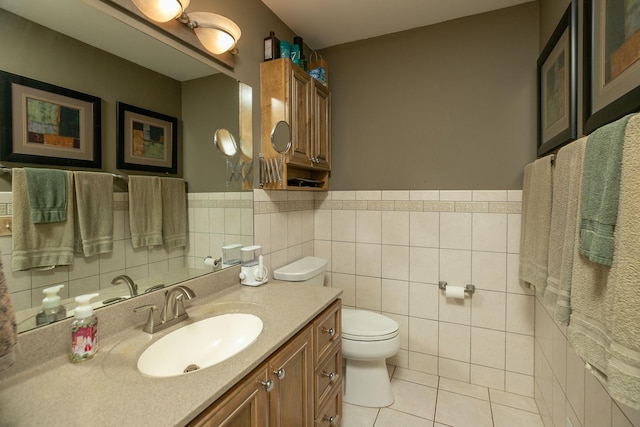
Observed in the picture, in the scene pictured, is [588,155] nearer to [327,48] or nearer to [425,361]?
[425,361]

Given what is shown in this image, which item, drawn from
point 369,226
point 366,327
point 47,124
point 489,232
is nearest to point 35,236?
point 47,124

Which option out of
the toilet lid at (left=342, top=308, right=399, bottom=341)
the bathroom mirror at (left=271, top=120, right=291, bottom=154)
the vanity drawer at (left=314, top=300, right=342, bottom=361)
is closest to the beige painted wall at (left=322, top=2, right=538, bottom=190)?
the bathroom mirror at (left=271, top=120, right=291, bottom=154)

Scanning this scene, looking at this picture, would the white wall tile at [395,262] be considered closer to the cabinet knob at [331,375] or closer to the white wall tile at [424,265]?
the white wall tile at [424,265]

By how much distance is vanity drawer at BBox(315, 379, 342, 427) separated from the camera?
1.31 meters

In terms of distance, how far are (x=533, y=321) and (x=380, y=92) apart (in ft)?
6.01

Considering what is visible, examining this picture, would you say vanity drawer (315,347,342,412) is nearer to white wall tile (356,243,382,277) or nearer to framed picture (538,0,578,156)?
white wall tile (356,243,382,277)

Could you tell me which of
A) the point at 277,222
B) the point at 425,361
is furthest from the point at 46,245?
the point at 425,361

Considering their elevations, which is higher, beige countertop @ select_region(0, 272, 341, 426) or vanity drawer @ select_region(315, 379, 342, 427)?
beige countertop @ select_region(0, 272, 341, 426)

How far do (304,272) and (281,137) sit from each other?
84 cm

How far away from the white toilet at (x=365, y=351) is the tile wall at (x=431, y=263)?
0.22 metres

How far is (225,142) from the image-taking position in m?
1.56

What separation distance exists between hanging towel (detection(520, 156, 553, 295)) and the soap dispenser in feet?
5.82

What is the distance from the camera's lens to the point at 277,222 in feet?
6.37

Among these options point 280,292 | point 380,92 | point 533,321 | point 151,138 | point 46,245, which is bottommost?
point 533,321
